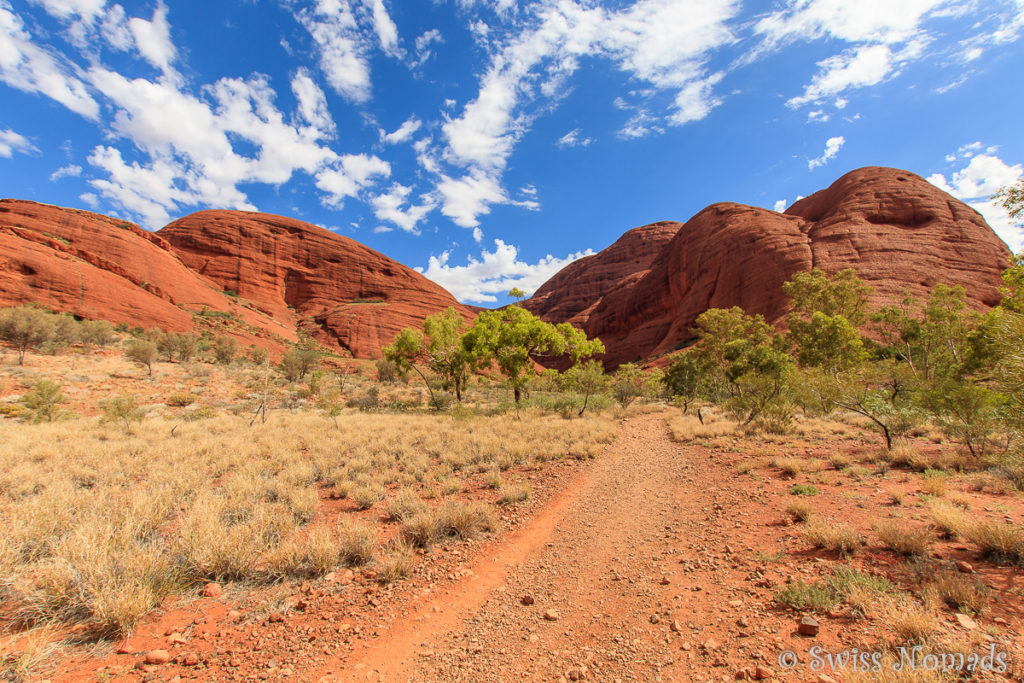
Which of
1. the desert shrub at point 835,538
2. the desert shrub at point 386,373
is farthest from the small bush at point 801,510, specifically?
the desert shrub at point 386,373

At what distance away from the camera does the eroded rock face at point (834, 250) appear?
36875mm

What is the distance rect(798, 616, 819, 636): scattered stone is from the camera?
2.94 metres

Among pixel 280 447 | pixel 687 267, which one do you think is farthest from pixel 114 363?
pixel 687 267

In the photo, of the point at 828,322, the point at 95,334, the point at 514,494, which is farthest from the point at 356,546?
the point at 95,334

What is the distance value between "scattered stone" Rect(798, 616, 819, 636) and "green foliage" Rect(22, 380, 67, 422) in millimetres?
19127

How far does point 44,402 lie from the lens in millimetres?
12430

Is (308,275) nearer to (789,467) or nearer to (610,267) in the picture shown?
(789,467)

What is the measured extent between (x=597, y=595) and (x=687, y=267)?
62.7 metres

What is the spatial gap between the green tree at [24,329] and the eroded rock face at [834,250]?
5649 centimetres

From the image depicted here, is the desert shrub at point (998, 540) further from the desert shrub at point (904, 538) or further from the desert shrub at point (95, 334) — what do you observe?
the desert shrub at point (95, 334)

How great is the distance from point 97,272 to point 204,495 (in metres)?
42.7

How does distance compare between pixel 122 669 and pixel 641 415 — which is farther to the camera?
pixel 641 415

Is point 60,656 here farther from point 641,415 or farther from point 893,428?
point 641,415

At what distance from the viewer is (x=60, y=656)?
9.48ft
